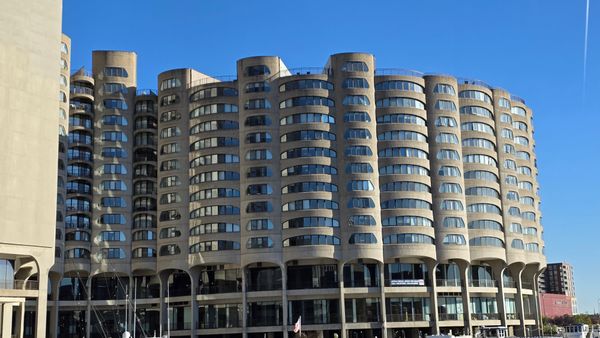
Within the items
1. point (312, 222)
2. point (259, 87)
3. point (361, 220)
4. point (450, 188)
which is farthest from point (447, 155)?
point (259, 87)

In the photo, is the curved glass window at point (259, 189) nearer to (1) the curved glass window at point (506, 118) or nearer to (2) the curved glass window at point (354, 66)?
(2) the curved glass window at point (354, 66)

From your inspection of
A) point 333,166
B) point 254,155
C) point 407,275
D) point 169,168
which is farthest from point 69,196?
point 407,275

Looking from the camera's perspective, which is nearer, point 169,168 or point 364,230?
point 364,230

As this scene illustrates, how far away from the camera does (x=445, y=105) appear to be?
407ft

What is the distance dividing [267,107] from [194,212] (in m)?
19.7

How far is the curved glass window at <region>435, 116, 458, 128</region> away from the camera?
403 ft

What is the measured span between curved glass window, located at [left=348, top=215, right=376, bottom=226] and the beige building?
0.68 feet

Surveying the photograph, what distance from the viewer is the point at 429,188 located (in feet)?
393

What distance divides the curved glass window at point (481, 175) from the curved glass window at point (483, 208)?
4226 millimetres

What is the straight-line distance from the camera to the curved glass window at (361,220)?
375 feet

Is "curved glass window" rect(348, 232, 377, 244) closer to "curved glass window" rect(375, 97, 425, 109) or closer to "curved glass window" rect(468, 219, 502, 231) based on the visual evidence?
"curved glass window" rect(468, 219, 502, 231)

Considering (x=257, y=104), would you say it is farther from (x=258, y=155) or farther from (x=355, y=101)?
(x=355, y=101)

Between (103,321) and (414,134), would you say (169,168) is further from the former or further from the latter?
(414,134)

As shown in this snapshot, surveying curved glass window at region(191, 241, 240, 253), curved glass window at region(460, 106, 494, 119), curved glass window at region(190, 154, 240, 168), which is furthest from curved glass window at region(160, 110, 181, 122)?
curved glass window at region(460, 106, 494, 119)
